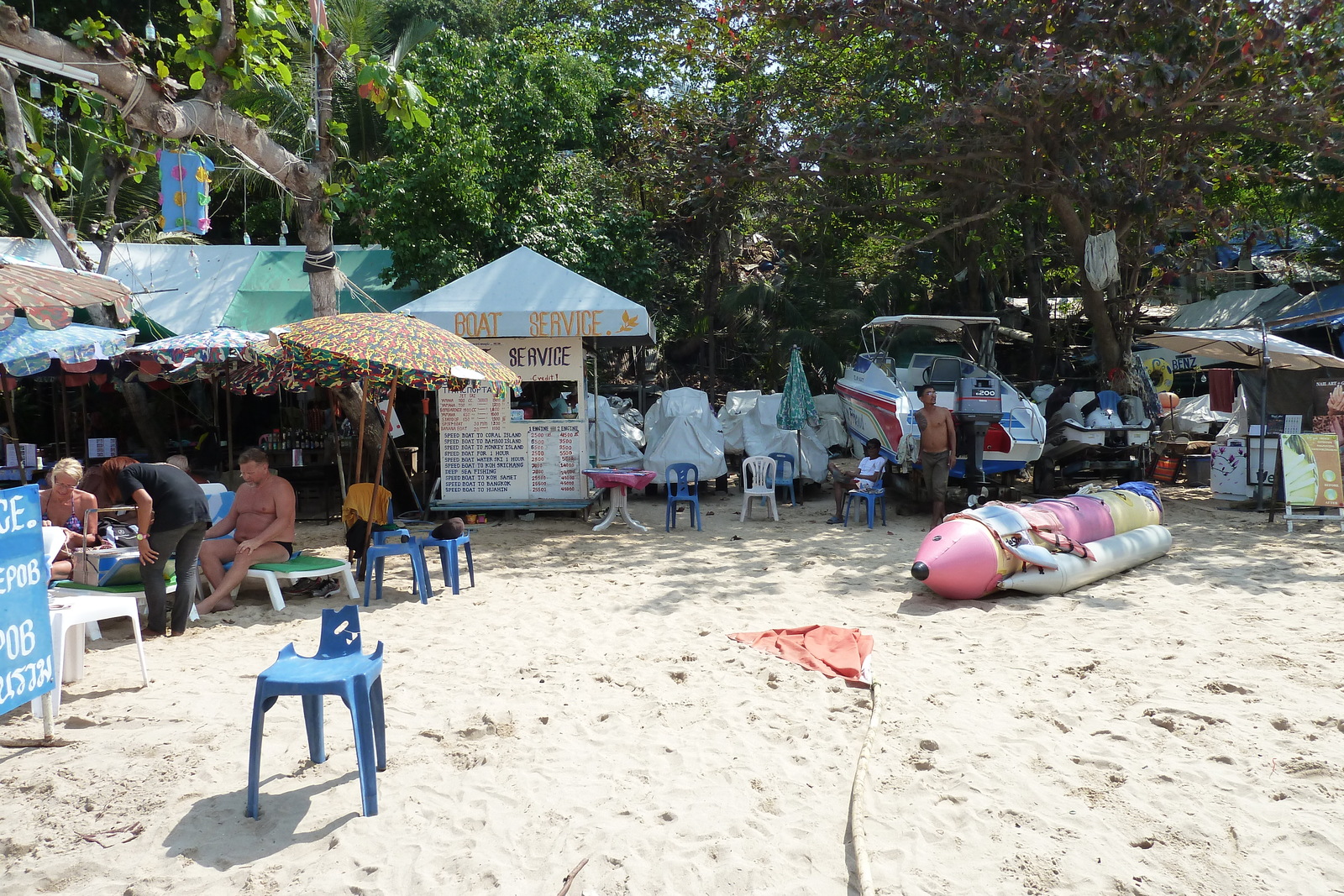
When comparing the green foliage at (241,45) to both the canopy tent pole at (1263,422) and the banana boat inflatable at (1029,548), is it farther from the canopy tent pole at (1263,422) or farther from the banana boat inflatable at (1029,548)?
the canopy tent pole at (1263,422)

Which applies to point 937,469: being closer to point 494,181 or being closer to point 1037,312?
Answer: point 494,181

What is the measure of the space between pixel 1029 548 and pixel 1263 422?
569 cm

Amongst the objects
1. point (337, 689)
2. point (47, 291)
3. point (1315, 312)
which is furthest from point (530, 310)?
point (1315, 312)

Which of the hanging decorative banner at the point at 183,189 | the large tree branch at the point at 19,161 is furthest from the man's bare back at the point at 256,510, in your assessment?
the large tree branch at the point at 19,161

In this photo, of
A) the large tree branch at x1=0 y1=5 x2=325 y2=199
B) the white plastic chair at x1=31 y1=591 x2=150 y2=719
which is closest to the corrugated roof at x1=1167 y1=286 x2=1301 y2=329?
the large tree branch at x1=0 y1=5 x2=325 y2=199

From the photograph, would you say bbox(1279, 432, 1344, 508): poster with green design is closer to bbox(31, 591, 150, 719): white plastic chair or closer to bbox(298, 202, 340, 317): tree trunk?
bbox(298, 202, 340, 317): tree trunk

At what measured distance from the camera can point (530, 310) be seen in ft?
35.3

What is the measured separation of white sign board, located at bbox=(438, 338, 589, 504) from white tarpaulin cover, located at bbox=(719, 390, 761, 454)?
2.71 metres

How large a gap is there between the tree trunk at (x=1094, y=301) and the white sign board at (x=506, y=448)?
7522 millimetres

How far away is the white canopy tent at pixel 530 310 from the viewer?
422 inches

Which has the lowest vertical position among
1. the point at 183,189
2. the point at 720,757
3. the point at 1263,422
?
the point at 720,757

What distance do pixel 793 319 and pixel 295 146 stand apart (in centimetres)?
1025

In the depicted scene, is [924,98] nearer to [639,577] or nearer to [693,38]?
[693,38]

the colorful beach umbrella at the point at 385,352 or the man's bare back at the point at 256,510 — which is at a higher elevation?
the colorful beach umbrella at the point at 385,352
